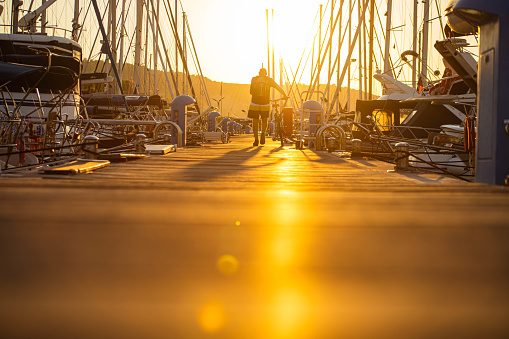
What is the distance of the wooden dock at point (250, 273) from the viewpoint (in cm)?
84

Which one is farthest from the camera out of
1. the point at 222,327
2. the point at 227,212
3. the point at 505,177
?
the point at 505,177

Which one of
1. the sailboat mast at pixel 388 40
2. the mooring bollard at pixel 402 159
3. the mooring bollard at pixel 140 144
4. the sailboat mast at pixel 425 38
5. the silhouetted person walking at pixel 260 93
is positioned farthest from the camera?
the sailboat mast at pixel 388 40

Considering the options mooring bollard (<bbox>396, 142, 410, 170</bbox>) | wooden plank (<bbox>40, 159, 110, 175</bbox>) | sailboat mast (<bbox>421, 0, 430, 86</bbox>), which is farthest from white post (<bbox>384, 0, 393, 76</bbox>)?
wooden plank (<bbox>40, 159, 110, 175</bbox>)

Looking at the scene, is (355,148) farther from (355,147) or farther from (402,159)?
(402,159)

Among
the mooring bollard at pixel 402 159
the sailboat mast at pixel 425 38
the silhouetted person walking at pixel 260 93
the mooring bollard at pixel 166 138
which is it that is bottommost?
the mooring bollard at pixel 402 159

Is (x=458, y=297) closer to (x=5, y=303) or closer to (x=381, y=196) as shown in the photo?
(x=5, y=303)

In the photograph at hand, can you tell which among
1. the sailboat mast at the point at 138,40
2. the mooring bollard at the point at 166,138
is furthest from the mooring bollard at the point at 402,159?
the sailboat mast at the point at 138,40

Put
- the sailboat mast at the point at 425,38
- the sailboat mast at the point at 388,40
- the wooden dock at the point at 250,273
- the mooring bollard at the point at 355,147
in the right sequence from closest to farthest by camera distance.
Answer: the wooden dock at the point at 250,273, the mooring bollard at the point at 355,147, the sailboat mast at the point at 425,38, the sailboat mast at the point at 388,40

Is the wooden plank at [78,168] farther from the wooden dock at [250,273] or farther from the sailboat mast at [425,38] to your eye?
the sailboat mast at [425,38]

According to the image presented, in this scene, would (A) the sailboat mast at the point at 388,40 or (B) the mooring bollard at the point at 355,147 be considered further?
(A) the sailboat mast at the point at 388,40

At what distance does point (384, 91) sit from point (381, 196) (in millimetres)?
17828

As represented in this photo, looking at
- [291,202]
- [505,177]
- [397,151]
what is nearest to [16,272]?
[291,202]

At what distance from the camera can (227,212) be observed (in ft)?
6.39

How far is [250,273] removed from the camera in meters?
1.09
